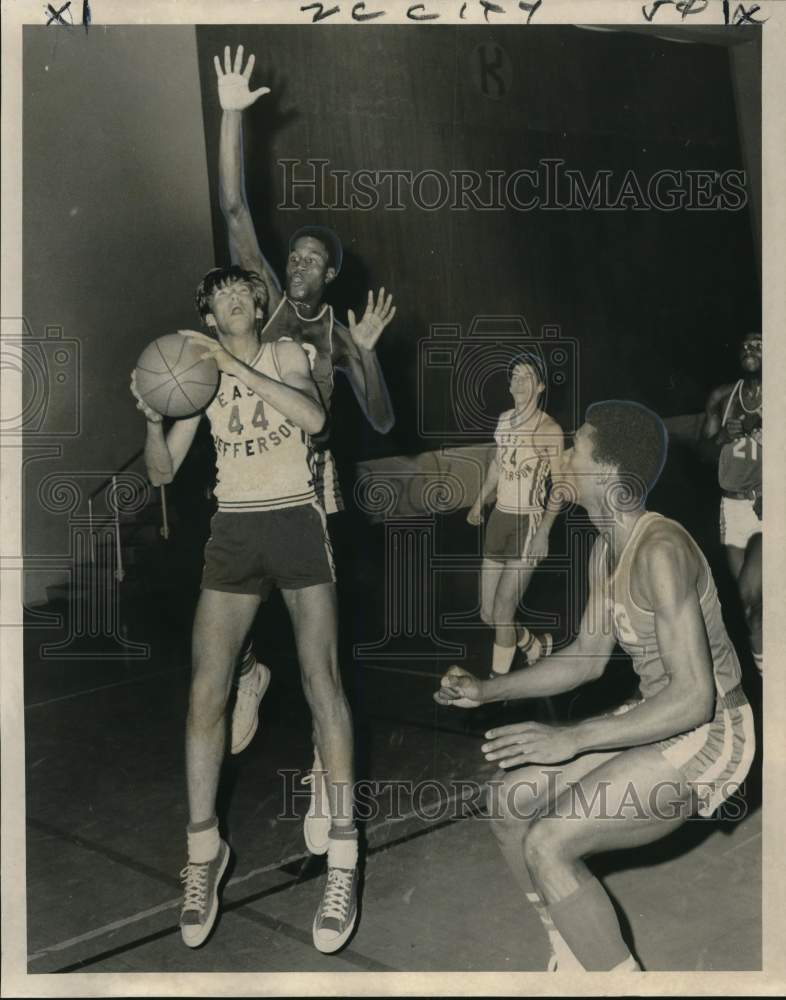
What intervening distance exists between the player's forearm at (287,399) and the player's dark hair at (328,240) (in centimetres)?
47

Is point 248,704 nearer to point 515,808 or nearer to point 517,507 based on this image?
point 515,808

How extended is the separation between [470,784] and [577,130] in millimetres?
2357

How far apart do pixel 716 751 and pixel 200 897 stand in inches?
70.2

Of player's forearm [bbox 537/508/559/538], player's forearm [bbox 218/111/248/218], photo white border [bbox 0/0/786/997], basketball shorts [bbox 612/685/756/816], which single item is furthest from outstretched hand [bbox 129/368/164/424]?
basketball shorts [bbox 612/685/756/816]

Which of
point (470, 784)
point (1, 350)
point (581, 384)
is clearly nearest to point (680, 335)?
point (581, 384)

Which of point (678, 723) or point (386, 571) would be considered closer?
point (678, 723)

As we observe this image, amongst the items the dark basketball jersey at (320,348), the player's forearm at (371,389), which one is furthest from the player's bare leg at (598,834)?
the player's forearm at (371,389)

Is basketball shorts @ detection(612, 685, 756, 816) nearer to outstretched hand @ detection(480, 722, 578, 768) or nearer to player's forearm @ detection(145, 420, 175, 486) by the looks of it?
outstretched hand @ detection(480, 722, 578, 768)

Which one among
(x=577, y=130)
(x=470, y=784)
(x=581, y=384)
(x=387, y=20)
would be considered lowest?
(x=470, y=784)

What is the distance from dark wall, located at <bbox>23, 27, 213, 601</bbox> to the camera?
11.4ft

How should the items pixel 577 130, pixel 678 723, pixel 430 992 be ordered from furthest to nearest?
pixel 577 130 → pixel 430 992 → pixel 678 723

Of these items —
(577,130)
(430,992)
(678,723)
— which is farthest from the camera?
(577,130)

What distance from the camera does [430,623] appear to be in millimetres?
3572

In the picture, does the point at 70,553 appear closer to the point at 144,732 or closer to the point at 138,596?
the point at 138,596
